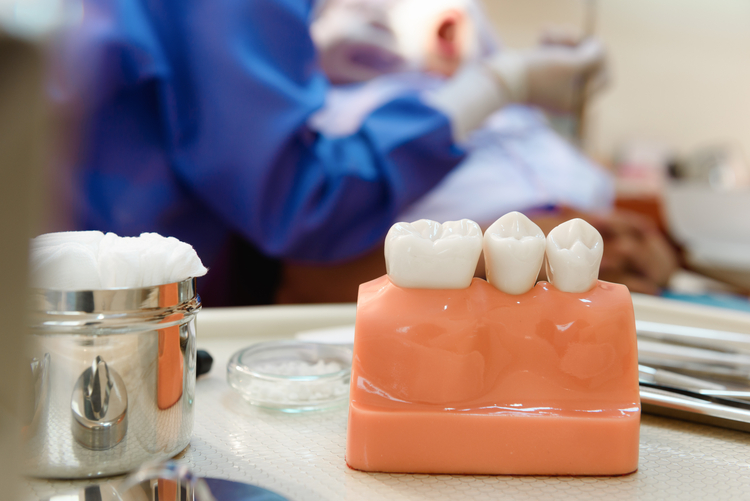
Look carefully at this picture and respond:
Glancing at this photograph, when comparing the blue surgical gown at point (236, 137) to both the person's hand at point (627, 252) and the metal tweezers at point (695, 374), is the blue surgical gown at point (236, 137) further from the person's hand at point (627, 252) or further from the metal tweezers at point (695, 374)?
the metal tweezers at point (695, 374)

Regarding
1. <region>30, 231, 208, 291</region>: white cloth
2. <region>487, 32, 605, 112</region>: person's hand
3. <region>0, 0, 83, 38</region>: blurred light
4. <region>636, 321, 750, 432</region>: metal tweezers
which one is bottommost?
<region>636, 321, 750, 432</region>: metal tweezers

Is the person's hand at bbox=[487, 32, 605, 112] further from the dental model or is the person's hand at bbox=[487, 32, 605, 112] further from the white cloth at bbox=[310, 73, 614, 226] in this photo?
the dental model

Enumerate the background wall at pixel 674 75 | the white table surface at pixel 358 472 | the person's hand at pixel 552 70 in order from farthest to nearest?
the background wall at pixel 674 75 < the person's hand at pixel 552 70 < the white table surface at pixel 358 472

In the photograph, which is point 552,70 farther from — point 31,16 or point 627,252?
point 31,16

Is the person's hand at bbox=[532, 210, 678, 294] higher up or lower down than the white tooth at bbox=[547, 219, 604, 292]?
lower down

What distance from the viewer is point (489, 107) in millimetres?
799

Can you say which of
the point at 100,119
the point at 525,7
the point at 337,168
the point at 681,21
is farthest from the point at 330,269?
the point at 681,21

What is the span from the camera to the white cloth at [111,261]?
0.18 m

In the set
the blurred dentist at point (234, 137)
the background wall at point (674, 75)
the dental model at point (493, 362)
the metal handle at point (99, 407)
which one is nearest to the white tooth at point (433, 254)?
the dental model at point (493, 362)

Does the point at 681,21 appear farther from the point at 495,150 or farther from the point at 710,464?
the point at 710,464

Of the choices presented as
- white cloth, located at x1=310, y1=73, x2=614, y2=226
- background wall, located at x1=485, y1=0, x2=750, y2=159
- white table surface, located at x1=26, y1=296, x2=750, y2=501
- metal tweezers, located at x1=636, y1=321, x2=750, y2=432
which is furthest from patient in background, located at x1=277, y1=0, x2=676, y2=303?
background wall, located at x1=485, y1=0, x2=750, y2=159

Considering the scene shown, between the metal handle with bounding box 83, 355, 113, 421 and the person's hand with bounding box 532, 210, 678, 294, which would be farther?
the person's hand with bounding box 532, 210, 678, 294

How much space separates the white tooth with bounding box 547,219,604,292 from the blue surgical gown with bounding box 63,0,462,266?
0.39 metres

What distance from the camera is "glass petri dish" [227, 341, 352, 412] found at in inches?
10.7
